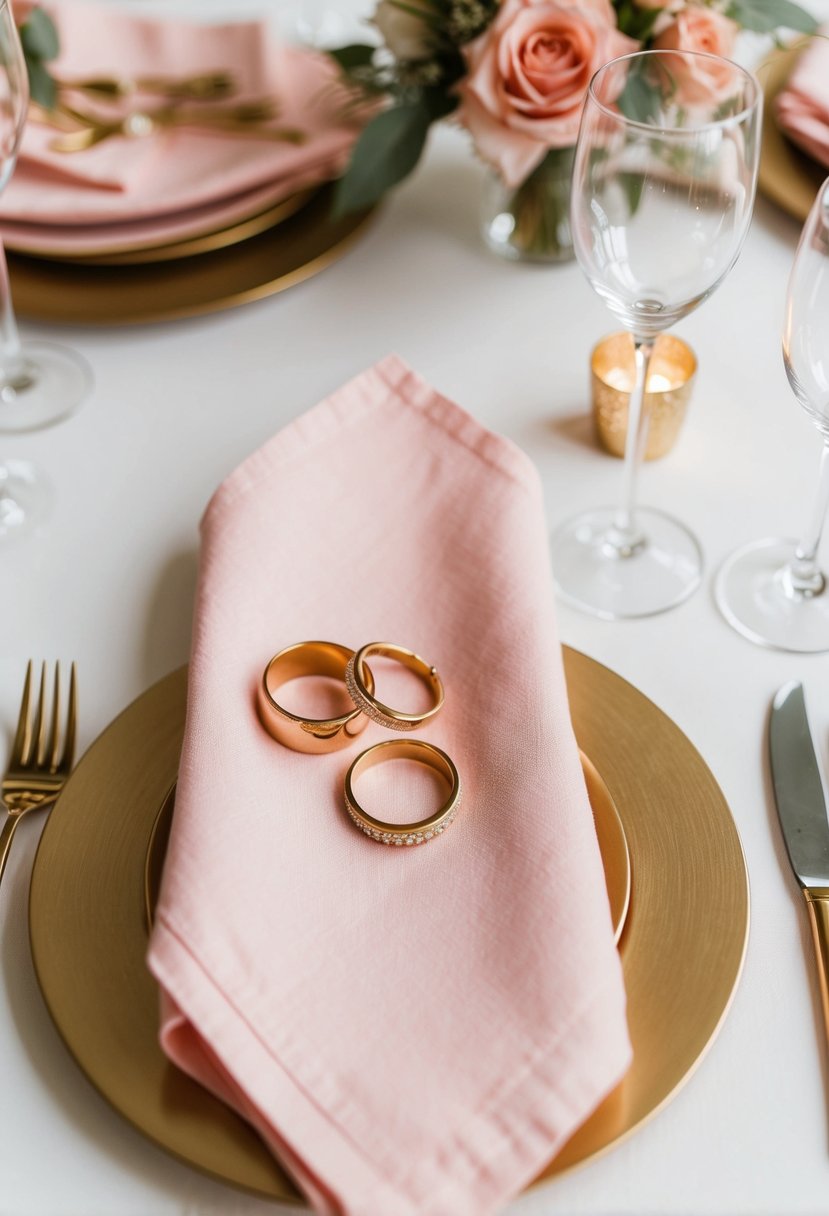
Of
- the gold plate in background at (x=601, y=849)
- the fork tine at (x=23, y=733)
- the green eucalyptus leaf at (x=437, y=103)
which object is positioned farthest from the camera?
the green eucalyptus leaf at (x=437, y=103)

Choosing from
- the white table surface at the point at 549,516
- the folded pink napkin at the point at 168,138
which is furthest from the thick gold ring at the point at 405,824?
the folded pink napkin at the point at 168,138

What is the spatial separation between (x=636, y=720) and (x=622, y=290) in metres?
0.27

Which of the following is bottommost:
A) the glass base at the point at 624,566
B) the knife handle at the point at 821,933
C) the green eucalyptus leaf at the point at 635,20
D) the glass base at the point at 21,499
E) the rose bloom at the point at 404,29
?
the glass base at the point at 21,499

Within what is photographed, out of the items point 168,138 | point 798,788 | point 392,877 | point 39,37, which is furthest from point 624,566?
point 39,37

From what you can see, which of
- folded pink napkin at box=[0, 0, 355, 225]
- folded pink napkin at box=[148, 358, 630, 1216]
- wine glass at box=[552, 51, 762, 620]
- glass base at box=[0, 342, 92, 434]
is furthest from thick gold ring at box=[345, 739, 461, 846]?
folded pink napkin at box=[0, 0, 355, 225]

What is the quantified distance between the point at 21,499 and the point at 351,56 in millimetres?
501

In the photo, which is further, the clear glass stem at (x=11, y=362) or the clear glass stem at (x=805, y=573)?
the clear glass stem at (x=11, y=362)

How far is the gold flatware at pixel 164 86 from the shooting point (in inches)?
46.6

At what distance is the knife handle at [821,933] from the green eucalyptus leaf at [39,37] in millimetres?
1004

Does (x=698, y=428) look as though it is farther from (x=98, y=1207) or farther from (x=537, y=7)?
(x=98, y=1207)

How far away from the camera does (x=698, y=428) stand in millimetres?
975

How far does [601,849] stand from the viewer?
661 millimetres

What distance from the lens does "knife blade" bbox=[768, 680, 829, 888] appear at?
68 cm

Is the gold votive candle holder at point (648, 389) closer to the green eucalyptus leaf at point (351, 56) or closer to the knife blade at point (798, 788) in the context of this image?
the knife blade at point (798, 788)
